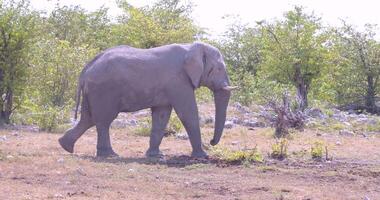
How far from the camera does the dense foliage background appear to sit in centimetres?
1814

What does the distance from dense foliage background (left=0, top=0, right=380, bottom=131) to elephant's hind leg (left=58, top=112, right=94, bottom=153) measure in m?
4.60

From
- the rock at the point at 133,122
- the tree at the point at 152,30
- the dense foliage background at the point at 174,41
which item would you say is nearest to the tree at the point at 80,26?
the dense foliage background at the point at 174,41

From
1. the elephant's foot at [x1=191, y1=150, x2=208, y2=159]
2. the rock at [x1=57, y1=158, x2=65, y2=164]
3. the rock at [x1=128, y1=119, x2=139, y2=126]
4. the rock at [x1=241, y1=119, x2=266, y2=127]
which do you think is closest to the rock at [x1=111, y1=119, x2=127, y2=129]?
the rock at [x1=128, y1=119, x2=139, y2=126]

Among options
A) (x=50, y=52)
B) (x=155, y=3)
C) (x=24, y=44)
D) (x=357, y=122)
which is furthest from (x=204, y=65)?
(x=155, y=3)

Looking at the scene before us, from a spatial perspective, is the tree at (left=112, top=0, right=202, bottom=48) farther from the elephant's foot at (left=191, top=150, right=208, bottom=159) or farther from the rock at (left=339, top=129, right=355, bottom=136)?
the elephant's foot at (left=191, top=150, right=208, bottom=159)

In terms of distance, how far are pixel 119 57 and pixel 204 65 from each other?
5.12ft

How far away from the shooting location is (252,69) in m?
36.7

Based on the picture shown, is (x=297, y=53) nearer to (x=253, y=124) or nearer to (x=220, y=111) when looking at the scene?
(x=253, y=124)

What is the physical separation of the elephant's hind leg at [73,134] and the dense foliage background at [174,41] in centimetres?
460

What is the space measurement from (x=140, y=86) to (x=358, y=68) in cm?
1743

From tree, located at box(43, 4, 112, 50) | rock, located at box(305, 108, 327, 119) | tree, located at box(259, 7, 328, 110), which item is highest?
tree, located at box(43, 4, 112, 50)

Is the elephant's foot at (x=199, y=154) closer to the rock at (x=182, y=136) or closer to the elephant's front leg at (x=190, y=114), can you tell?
the elephant's front leg at (x=190, y=114)

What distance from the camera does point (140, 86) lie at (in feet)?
39.8

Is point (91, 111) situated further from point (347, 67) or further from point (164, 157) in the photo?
point (347, 67)
